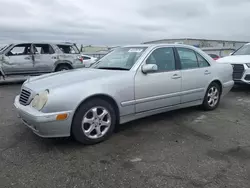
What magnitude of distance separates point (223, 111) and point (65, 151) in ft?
11.9

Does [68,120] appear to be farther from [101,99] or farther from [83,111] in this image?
[101,99]

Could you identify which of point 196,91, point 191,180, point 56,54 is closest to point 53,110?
point 191,180

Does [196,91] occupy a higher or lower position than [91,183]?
higher

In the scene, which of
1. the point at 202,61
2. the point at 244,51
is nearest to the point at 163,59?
the point at 202,61

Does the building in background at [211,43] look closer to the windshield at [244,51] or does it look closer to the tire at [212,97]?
the windshield at [244,51]

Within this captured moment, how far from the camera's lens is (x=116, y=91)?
360cm

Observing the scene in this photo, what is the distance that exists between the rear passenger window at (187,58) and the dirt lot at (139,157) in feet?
3.54

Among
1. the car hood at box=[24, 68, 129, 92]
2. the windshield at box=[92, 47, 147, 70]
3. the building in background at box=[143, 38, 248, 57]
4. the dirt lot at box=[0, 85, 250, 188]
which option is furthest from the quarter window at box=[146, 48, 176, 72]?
the building in background at box=[143, 38, 248, 57]

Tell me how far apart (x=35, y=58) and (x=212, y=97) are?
710 cm

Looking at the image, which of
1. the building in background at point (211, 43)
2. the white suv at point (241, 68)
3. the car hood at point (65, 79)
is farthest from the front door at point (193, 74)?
the building in background at point (211, 43)

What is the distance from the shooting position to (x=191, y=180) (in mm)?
2592

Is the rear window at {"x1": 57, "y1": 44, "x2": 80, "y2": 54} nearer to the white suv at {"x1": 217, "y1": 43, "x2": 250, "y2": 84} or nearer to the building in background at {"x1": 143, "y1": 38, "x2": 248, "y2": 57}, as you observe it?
the white suv at {"x1": 217, "y1": 43, "x2": 250, "y2": 84}

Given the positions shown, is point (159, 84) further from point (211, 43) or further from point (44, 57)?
point (211, 43)

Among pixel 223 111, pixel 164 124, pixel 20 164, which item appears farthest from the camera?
pixel 223 111
